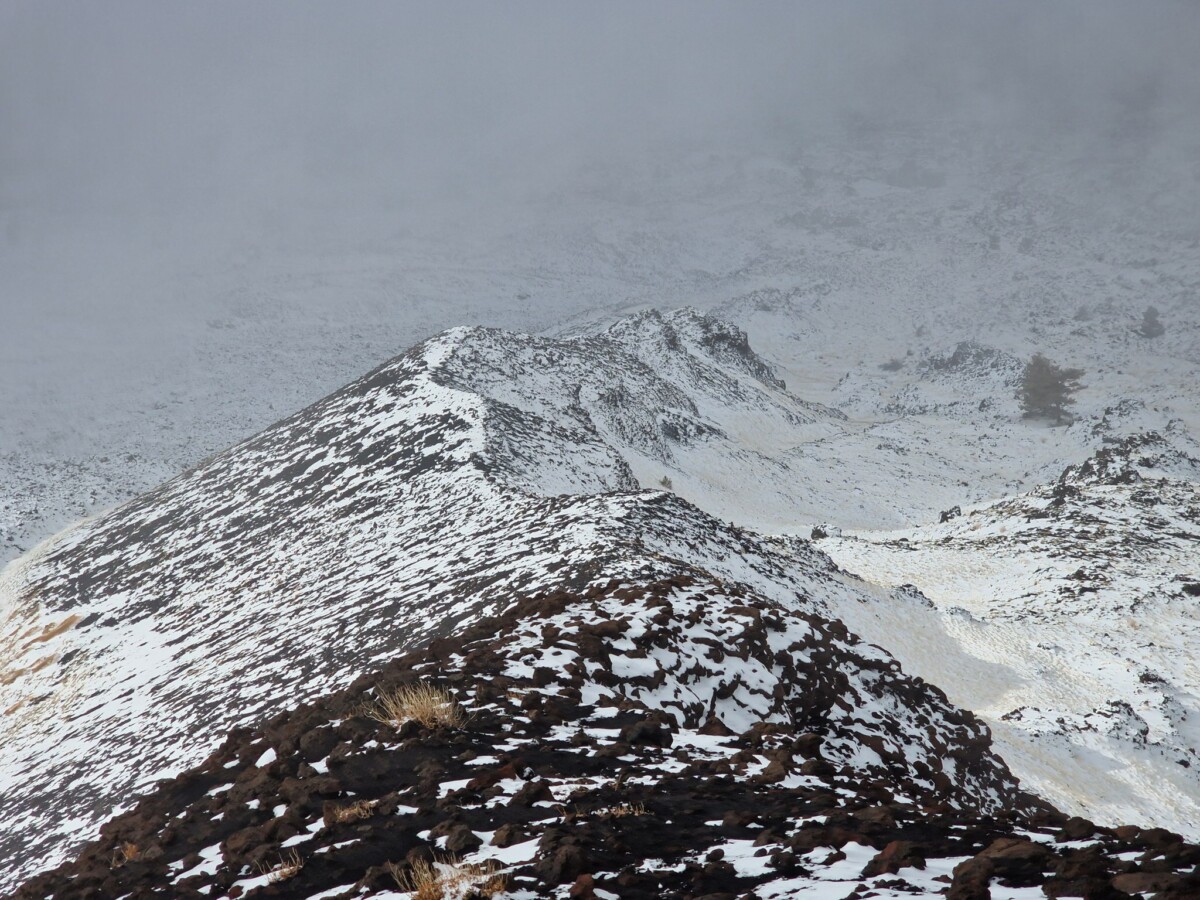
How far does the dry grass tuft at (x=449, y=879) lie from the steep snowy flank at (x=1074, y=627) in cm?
1591

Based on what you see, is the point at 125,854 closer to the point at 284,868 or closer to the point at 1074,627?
the point at 284,868

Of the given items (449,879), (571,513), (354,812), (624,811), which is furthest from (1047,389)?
(449,879)

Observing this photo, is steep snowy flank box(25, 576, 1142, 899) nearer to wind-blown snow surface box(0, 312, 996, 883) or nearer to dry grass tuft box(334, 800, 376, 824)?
dry grass tuft box(334, 800, 376, 824)

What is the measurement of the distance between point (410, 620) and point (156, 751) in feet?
18.8

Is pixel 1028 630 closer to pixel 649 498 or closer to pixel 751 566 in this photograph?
pixel 751 566

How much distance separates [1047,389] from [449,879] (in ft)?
274

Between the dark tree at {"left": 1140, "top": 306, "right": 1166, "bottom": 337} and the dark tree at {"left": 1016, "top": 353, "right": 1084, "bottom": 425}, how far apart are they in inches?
843

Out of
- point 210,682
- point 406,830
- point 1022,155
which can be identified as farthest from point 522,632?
point 1022,155

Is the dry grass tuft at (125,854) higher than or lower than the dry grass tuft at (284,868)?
higher

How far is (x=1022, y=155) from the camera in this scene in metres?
186

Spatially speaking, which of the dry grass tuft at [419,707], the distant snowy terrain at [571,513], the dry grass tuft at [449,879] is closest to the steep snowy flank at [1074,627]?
the distant snowy terrain at [571,513]

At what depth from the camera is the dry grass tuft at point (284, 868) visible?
5855mm

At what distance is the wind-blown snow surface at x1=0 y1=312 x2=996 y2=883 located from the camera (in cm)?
1684

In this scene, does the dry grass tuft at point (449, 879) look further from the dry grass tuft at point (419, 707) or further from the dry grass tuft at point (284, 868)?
the dry grass tuft at point (419, 707)
